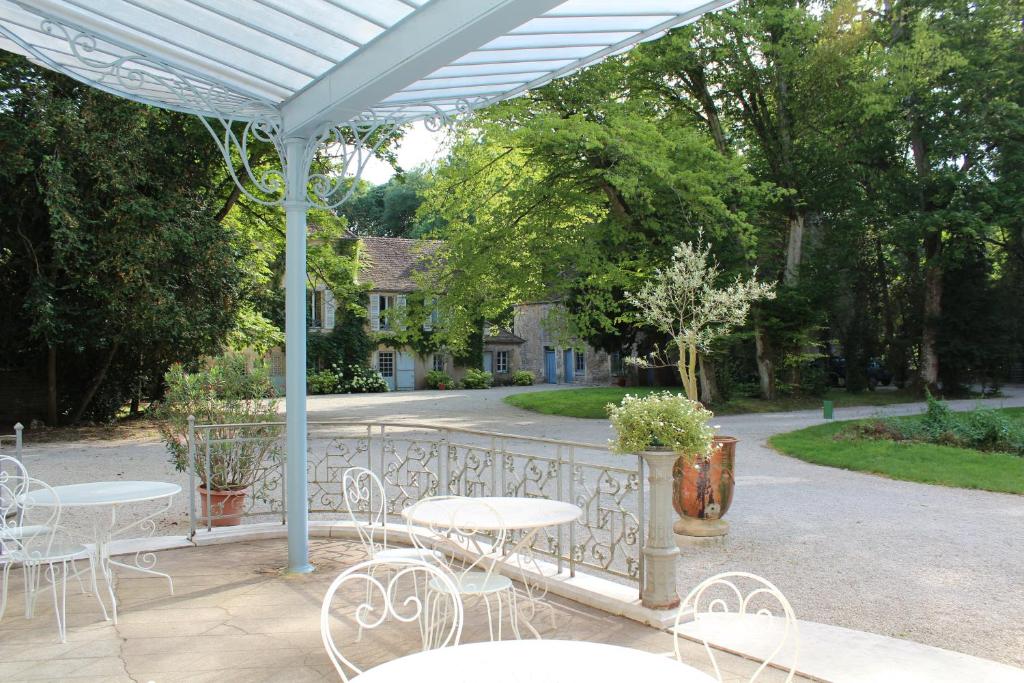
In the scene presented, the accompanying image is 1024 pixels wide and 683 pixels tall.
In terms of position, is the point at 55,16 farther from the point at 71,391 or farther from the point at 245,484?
the point at 71,391

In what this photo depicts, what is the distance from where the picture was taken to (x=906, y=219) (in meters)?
21.0

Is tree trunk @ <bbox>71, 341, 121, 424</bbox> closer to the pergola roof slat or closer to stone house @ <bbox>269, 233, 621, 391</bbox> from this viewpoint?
stone house @ <bbox>269, 233, 621, 391</bbox>

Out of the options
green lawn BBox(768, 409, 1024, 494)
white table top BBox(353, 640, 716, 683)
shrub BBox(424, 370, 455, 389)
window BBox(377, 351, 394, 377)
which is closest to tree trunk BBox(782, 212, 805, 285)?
green lawn BBox(768, 409, 1024, 494)

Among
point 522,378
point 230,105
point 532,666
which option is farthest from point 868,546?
point 522,378

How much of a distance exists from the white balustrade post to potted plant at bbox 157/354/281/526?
3820mm

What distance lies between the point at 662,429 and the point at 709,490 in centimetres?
287

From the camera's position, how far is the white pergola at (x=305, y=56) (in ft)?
11.3

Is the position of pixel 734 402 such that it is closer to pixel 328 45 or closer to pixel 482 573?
pixel 482 573

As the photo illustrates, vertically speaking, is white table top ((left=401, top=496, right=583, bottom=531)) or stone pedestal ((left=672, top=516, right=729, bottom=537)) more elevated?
white table top ((left=401, top=496, right=583, bottom=531))

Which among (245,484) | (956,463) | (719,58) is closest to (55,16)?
(245,484)

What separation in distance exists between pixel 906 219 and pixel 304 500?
66.7 feet

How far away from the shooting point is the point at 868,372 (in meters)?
26.5

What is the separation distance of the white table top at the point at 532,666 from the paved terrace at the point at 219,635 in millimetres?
1574

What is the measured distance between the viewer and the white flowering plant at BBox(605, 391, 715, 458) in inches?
177
